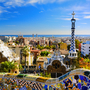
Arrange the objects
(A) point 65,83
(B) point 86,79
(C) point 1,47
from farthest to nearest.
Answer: (C) point 1,47 → (A) point 65,83 → (B) point 86,79

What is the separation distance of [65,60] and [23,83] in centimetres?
1307

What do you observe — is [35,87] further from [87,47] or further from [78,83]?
[87,47]

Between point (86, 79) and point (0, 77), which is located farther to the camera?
point (0, 77)

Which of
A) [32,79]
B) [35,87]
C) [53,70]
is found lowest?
[53,70]

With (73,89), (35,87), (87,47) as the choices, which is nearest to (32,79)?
(35,87)

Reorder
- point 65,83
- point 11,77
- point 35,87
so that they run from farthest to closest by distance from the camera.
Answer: point 11,77
point 35,87
point 65,83

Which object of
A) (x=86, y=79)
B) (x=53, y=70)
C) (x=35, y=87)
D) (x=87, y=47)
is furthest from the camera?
(x=87, y=47)

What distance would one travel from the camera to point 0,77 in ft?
17.3

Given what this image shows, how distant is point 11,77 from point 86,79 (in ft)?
9.64

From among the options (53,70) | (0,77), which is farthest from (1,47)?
(0,77)

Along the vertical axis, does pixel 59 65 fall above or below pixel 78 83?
below

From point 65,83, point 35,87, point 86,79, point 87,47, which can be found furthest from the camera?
point 87,47

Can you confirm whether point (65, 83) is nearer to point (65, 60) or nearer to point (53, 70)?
point (53, 70)

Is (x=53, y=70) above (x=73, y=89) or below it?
below
